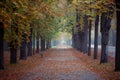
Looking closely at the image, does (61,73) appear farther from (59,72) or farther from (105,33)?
(105,33)

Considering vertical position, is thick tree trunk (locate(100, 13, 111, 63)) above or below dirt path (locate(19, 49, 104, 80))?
above

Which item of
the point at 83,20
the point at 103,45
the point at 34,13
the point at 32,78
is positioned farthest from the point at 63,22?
the point at 32,78

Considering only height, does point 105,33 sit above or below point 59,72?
above

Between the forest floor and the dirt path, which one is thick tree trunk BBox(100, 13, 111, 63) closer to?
the forest floor

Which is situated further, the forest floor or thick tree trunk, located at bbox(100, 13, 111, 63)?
thick tree trunk, located at bbox(100, 13, 111, 63)

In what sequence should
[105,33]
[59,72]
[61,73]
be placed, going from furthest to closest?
[105,33] → [59,72] → [61,73]

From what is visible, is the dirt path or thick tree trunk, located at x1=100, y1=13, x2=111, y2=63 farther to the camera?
thick tree trunk, located at x1=100, y1=13, x2=111, y2=63

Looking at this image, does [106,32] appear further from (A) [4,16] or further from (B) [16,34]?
(A) [4,16]

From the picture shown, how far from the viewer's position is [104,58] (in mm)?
27469

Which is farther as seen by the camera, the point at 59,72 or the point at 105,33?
the point at 105,33

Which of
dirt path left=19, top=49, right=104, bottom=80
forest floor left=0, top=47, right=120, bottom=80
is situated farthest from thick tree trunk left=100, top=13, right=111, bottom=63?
dirt path left=19, top=49, right=104, bottom=80

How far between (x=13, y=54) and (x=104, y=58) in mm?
8576

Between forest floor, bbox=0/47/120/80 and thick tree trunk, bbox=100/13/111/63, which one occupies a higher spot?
thick tree trunk, bbox=100/13/111/63

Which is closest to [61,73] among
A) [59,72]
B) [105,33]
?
[59,72]
